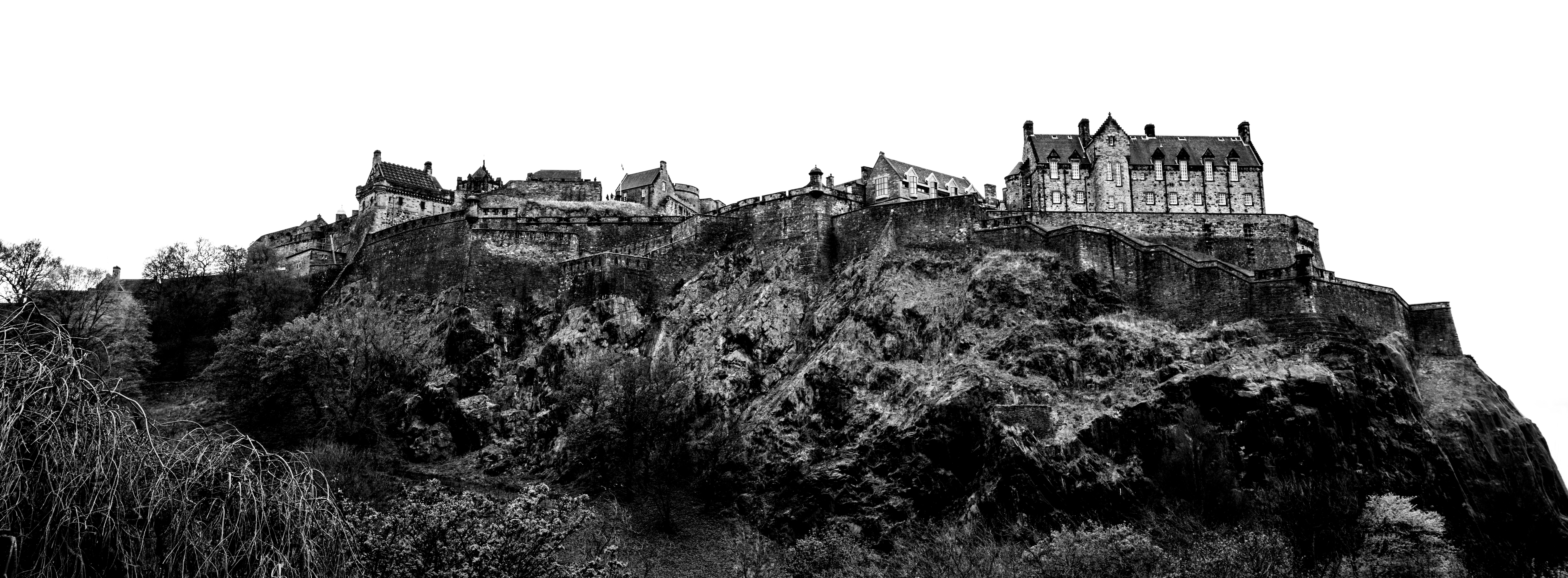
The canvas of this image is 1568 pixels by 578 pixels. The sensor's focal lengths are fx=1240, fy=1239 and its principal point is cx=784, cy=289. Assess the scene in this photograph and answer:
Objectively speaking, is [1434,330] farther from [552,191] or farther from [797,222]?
[552,191]

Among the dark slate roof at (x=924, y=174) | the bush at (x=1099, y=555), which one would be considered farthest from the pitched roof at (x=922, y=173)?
the bush at (x=1099, y=555)

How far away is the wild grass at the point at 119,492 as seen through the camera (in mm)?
14039

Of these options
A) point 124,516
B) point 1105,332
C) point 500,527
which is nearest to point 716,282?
point 1105,332

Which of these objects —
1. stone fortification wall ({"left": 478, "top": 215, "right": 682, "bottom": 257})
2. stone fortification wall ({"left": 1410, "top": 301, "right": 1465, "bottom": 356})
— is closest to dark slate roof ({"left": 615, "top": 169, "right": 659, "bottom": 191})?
stone fortification wall ({"left": 478, "top": 215, "right": 682, "bottom": 257})

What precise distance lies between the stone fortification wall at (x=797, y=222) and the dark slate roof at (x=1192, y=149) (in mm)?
18467

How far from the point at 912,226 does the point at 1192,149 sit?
21.7m

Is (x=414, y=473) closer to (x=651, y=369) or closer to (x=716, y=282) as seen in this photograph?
(x=651, y=369)

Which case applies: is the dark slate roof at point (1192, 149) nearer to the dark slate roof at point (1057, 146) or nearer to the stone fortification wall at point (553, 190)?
the dark slate roof at point (1057, 146)

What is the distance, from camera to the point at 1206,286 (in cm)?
4944

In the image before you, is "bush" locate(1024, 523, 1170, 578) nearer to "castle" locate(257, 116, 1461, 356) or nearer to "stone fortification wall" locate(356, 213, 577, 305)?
"castle" locate(257, 116, 1461, 356)

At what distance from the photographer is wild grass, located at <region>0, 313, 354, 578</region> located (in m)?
14.0

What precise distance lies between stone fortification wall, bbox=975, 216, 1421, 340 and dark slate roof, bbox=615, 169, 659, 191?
3469 centimetres

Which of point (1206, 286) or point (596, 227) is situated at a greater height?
point (596, 227)

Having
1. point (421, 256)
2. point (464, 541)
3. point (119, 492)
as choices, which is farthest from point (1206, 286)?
point (119, 492)
